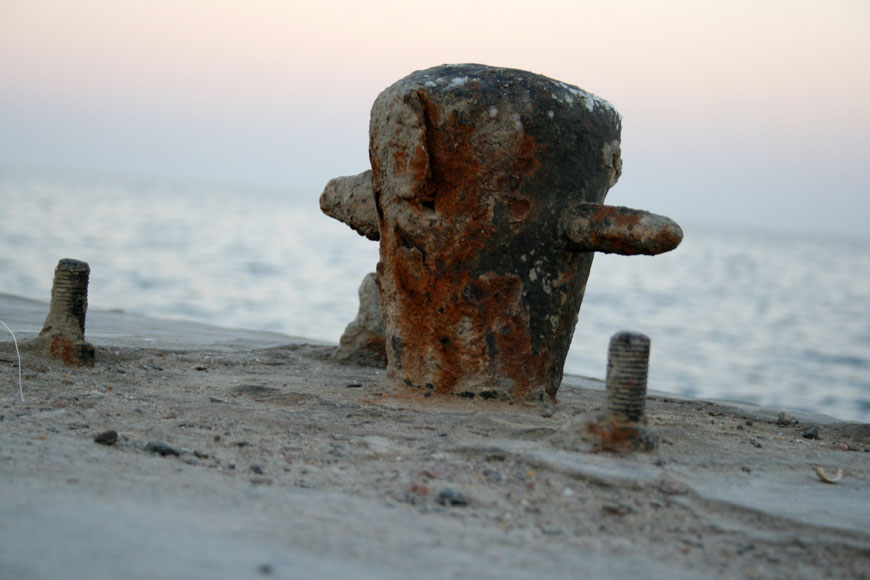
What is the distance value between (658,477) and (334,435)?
130 centimetres

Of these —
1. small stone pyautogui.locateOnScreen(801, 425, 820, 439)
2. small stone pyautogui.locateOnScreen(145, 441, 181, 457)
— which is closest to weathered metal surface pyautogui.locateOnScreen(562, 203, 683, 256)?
small stone pyautogui.locateOnScreen(801, 425, 820, 439)

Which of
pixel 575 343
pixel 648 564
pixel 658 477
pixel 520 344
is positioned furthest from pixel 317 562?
pixel 575 343

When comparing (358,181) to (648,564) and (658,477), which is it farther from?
(648,564)

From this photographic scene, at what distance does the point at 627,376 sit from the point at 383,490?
1.09 m

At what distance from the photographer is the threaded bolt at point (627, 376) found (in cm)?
328

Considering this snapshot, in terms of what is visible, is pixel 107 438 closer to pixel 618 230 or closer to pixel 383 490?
pixel 383 490

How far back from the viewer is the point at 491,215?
4215 mm

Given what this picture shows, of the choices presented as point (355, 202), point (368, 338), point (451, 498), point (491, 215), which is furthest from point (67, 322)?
point (451, 498)

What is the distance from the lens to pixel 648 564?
2.29m

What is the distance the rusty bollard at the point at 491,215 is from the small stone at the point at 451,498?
1.62m

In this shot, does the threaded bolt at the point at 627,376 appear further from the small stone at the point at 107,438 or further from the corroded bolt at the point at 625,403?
the small stone at the point at 107,438

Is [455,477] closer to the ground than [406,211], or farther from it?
closer to the ground

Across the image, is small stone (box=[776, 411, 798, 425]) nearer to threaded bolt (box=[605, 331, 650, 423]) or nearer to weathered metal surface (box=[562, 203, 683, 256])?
weathered metal surface (box=[562, 203, 683, 256])

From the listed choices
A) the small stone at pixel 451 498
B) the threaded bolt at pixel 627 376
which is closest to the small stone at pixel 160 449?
the small stone at pixel 451 498
